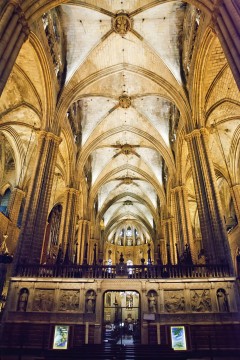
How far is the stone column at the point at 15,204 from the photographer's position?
19581mm

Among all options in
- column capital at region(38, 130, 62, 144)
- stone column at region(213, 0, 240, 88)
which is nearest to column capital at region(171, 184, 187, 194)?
column capital at region(38, 130, 62, 144)

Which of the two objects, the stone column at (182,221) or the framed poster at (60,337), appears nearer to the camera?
the framed poster at (60,337)

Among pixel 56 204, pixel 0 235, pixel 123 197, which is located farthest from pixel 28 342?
pixel 123 197

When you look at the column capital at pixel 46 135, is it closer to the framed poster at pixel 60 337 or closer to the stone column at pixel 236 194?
the framed poster at pixel 60 337

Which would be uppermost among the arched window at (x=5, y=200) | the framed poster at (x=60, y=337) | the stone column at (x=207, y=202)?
the arched window at (x=5, y=200)

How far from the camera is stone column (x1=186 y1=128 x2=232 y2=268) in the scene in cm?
1067

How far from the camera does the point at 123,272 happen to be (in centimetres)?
1002

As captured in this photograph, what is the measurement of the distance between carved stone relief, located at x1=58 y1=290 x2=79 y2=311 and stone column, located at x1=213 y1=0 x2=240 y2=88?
349 inches

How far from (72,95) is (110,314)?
23.7 metres

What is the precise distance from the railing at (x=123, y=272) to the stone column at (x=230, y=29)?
22.0 ft

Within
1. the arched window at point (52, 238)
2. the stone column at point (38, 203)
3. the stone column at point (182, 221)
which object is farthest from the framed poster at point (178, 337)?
the arched window at point (52, 238)

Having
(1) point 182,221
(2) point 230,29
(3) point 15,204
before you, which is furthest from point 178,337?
→ (3) point 15,204

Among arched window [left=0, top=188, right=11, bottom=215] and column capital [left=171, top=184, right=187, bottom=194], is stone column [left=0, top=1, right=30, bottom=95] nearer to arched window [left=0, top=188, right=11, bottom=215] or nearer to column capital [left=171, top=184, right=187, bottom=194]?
column capital [left=171, top=184, right=187, bottom=194]

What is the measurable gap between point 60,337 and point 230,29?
11.4 metres
